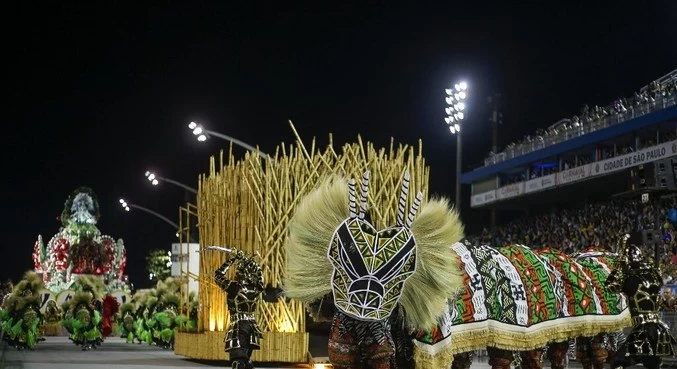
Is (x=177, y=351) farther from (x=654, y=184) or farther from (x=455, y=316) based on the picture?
(x=455, y=316)

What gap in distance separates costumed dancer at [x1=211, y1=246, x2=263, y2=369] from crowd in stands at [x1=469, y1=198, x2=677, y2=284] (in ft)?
48.5

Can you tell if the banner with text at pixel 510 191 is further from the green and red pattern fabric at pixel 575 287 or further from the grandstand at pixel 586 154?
the green and red pattern fabric at pixel 575 287

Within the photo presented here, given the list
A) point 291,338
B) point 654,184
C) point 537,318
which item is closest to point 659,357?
point 537,318

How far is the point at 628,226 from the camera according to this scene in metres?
31.9

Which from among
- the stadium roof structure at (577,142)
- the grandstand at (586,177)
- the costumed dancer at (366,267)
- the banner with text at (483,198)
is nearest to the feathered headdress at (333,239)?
the costumed dancer at (366,267)

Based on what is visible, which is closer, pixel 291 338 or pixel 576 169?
pixel 291 338

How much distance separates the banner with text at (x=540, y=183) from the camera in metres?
39.8

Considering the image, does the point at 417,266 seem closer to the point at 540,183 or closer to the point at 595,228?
the point at 595,228

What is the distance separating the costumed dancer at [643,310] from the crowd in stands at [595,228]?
46.2ft

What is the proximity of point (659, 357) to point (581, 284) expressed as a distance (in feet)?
3.37

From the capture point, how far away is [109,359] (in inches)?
859

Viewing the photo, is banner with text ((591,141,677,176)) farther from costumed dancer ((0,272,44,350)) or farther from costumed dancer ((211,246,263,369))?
costumed dancer ((211,246,263,369))

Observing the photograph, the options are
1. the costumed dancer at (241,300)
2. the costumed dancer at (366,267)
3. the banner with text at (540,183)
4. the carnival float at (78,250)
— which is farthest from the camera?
the carnival float at (78,250)

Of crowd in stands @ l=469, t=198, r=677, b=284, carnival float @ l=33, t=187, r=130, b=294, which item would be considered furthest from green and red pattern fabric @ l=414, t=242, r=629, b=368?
carnival float @ l=33, t=187, r=130, b=294
